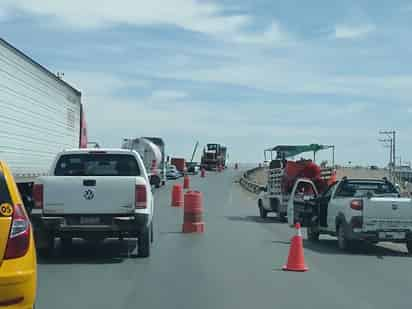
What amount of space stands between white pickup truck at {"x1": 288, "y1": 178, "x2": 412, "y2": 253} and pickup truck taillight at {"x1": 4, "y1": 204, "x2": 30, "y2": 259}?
10066 mm

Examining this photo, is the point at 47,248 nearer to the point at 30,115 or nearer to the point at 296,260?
the point at 296,260

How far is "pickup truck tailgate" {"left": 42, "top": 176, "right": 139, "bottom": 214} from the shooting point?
1343cm

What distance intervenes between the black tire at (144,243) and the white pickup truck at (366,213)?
436 cm

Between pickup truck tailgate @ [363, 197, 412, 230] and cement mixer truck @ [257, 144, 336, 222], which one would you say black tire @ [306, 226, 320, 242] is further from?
cement mixer truck @ [257, 144, 336, 222]

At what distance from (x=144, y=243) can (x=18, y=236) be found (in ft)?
23.3

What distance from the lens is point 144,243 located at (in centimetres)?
1420

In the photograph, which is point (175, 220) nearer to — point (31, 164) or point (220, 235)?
point (220, 235)

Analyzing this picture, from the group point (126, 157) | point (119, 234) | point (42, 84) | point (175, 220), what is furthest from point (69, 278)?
Result: point (175, 220)

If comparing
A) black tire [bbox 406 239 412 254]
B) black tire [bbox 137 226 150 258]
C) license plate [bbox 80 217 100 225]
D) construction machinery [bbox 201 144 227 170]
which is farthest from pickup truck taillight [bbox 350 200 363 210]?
construction machinery [bbox 201 144 227 170]

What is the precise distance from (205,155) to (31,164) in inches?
3049

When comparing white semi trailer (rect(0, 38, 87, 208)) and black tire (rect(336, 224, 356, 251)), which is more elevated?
white semi trailer (rect(0, 38, 87, 208))

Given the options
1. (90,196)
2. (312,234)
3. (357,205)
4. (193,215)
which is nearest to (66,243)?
(90,196)

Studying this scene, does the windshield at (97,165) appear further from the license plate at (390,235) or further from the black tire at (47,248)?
the license plate at (390,235)

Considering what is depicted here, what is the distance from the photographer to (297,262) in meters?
13.1
